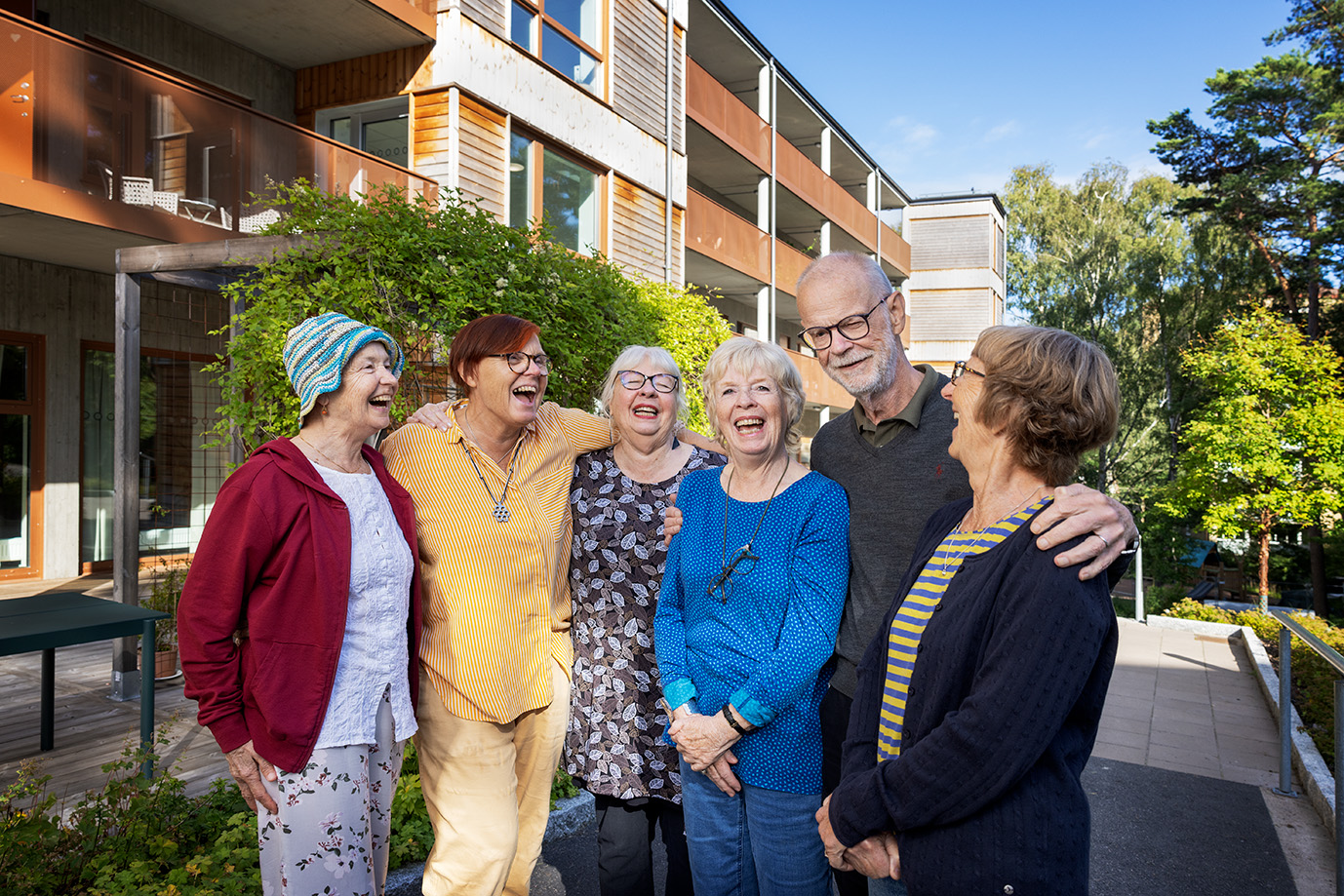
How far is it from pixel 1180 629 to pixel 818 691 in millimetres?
12788

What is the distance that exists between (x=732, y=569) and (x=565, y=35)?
12008 millimetres

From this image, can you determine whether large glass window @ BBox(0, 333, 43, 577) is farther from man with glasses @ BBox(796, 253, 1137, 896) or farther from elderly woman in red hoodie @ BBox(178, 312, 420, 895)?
man with glasses @ BBox(796, 253, 1137, 896)

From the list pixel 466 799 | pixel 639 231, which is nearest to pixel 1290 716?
pixel 466 799

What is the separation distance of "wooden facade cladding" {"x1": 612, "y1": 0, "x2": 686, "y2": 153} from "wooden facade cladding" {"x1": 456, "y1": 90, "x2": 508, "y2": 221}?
3.20 m

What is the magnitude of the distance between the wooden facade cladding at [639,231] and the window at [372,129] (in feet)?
11.7

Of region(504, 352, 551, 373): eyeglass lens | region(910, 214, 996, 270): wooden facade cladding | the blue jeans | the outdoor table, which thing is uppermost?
region(910, 214, 996, 270): wooden facade cladding

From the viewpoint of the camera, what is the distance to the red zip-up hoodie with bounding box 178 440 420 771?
2121mm

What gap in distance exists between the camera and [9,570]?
9.94 m

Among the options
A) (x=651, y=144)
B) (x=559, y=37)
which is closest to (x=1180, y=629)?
(x=651, y=144)

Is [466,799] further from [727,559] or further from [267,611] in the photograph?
[727,559]

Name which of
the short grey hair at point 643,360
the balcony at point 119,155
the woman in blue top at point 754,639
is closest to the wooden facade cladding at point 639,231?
the balcony at point 119,155

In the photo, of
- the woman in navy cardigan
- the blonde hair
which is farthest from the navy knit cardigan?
the blonde hair

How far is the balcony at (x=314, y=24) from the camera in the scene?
9.48 meters

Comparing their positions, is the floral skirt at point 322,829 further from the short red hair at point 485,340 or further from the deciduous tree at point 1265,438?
the deciduous tree at point 1265,438
